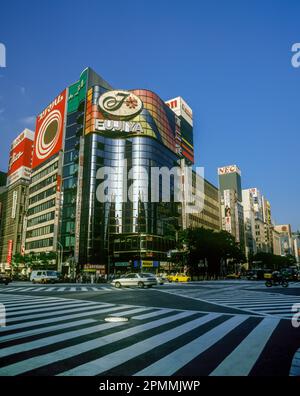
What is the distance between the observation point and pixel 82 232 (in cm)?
6203

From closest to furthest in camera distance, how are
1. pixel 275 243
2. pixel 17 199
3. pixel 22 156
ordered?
pixel 22 156
pixel 17 199
pixel 275 243

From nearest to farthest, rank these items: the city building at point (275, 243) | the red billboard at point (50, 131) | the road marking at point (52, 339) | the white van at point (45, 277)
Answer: the road marking at point (52, 339)
the white van at point (45, 277)
the red billboard at point (50, 131)
the city building at point (275, 243)

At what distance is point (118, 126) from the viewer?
66125 millimetres

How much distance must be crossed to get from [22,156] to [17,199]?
13088 millimetres

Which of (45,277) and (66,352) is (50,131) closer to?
(45,277)

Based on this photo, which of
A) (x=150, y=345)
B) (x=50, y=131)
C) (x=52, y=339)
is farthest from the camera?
(x=50, y=131)

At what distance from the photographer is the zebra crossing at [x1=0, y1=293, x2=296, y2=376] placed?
4270 millimetres

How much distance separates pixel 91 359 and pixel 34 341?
71.3 inches

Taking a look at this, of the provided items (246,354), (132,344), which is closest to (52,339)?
(132,344)

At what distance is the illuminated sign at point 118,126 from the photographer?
65.4 metres

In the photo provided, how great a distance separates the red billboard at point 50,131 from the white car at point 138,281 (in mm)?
52559

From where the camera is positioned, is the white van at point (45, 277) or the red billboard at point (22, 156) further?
the red billboard at point (22, 156)

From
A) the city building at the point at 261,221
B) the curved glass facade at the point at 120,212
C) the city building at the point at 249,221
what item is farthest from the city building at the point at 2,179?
the city building at the point at 261,221

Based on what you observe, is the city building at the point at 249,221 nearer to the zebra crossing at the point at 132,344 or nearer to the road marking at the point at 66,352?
the zebra crossing at the point at 132,344
